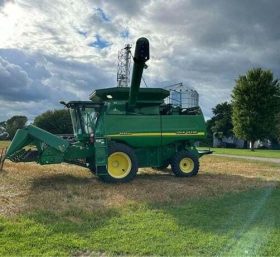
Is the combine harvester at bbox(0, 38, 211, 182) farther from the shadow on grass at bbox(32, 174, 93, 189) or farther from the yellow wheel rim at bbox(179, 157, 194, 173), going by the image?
the shadow on grass at bbox(32, 174, 93, 189)

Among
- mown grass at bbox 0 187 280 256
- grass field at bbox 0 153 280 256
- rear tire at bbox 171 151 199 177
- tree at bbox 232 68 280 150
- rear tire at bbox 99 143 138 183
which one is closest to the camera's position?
mown grass at bbox 0 187 280 256

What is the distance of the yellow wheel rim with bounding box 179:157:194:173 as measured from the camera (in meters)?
14.7

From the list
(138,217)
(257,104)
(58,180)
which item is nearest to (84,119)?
(58,180)

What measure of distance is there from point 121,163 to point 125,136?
81cm

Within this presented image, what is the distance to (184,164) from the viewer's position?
14805 mm

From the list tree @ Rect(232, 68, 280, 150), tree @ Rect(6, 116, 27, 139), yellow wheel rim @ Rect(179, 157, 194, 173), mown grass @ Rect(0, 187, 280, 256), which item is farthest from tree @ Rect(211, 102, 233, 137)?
mown grass @ Rect(0, 187, 280, 256)

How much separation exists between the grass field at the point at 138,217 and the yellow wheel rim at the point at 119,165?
0.53m

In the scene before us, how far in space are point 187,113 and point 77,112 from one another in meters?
3.57

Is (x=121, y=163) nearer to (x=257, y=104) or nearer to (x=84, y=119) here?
(x=84, y=119)

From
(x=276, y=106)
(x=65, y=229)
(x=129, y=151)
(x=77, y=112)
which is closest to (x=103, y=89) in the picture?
(x=77, y=112)

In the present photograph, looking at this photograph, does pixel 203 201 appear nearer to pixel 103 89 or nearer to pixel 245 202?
pixel 245 202

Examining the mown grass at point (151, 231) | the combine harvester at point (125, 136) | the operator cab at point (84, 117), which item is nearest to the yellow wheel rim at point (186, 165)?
the combine harvester at point (125, 136)

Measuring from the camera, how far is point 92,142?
43.9 ft

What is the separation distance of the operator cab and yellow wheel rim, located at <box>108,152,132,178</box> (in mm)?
987
